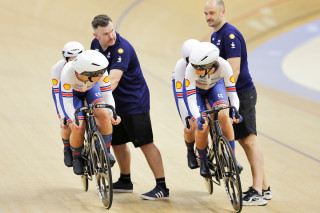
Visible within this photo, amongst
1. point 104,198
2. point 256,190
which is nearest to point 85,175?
point 104,198

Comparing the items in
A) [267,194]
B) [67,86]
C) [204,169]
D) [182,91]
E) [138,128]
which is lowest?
[267,194]

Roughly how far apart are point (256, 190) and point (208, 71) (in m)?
1.08

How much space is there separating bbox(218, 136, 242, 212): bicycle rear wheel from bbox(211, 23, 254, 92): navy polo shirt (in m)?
0.66

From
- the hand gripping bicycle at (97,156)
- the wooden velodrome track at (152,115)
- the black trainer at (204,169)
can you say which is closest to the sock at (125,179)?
the wooden velodrome track at (152,115)

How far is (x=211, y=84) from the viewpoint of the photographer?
5.08 metres

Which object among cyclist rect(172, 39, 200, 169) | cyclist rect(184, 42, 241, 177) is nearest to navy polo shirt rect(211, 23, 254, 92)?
cyclist rect(172, 39, 200, 169)

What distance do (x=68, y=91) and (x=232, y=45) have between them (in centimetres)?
131

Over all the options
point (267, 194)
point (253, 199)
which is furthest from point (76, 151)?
point (267, 194)

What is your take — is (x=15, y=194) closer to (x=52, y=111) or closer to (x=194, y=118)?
(x=194, y=118)

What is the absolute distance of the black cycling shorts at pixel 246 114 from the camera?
5.41m

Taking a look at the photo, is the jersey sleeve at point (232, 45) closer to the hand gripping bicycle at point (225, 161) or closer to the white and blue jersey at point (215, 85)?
the white and blue jersey at point (215, 85)

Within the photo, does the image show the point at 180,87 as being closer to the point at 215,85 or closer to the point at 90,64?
the point at 215,85

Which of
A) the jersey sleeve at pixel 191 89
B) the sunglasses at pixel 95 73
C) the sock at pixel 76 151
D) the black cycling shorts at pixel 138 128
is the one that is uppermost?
the sunglasses at pixel 95 73

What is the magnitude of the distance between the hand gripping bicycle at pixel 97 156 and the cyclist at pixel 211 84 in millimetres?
602
